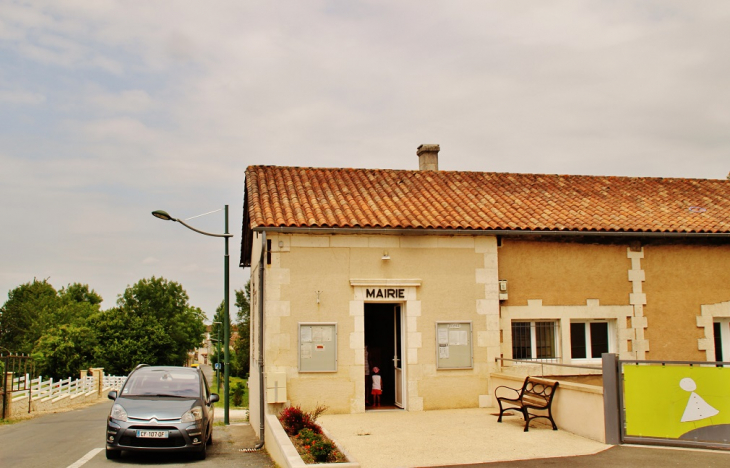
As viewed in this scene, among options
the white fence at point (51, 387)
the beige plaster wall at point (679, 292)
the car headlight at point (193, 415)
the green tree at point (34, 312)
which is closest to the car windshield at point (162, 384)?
the car headlight at point (193, 415)

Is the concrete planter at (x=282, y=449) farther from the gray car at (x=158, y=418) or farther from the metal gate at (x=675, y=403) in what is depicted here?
the metal gate at (x=675, y=403)

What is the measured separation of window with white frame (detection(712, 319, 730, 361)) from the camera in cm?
1560

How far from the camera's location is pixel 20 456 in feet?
39.8

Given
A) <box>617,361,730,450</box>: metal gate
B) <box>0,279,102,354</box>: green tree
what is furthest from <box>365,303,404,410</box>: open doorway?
<box>0,279,102,354</box>: green tree

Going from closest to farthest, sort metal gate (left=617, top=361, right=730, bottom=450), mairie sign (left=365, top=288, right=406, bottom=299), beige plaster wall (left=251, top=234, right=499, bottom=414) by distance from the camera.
Answer: metal gate (left=617, top=361, right=730, bottom=450) → beige plaster wall (left=251, top=234, right=499, bottom=414) → mairie sign (left=365, top=288, right=406, bottom=299)

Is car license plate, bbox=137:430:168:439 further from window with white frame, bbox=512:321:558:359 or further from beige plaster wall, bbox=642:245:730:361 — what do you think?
beige plaster wall, bbox=642:245:730:361

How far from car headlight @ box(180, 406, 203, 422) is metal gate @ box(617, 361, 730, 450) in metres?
6.78

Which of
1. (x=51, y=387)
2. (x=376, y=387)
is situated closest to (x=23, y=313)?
(x=51, y=387)

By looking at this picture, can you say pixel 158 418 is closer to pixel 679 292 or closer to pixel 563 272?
pixel 563 272

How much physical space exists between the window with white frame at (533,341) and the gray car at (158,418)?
670 cm

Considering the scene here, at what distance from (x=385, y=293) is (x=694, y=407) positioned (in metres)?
6.17

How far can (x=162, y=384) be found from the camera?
12.4m

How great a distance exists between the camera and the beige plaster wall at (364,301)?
13.5 meters

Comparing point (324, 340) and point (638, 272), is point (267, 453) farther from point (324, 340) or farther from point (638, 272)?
point (638, 272)
